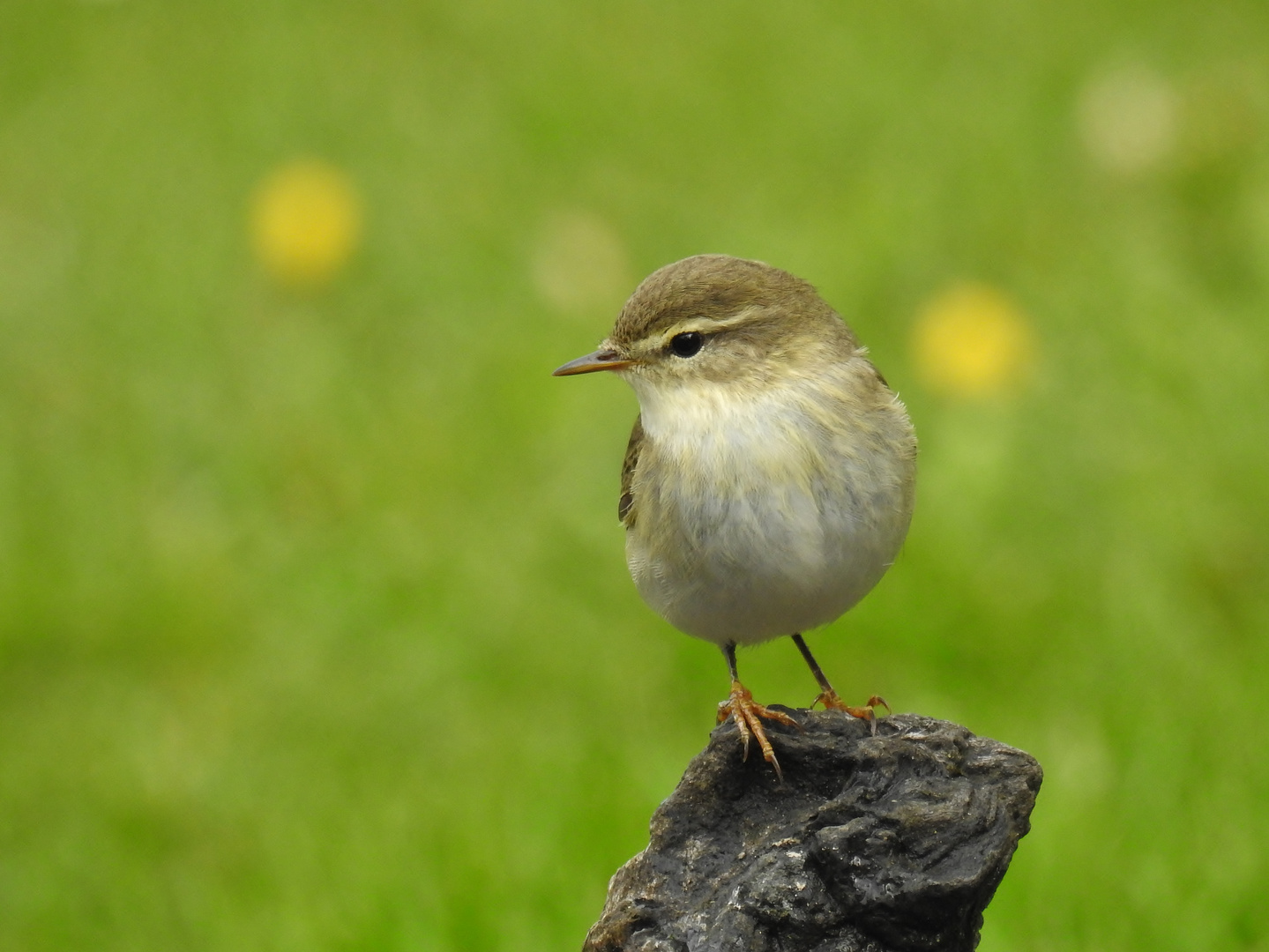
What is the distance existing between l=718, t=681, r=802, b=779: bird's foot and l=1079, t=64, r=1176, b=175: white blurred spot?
6.26 meters

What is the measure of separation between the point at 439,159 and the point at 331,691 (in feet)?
14.1

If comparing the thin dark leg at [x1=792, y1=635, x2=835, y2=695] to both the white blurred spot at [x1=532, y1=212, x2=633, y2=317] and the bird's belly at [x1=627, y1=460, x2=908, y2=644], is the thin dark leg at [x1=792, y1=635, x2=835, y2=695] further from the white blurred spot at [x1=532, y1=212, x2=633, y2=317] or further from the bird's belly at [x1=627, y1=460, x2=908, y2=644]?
the white blurred spot at [x1=532, y1=212, x2=633, y2=317]

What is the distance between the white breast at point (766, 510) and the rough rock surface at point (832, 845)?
1.61ft

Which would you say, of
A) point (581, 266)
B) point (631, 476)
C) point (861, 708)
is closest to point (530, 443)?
point (581, 266)

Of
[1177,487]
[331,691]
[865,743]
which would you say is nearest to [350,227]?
[331,691]

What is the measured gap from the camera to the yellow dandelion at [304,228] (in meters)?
8.77

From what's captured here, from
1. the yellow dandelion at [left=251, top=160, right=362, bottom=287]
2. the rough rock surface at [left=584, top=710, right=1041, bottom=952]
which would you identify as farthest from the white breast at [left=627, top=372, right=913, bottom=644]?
the yellow dandelion at [left=251, top=160, right=362, bottom=287]

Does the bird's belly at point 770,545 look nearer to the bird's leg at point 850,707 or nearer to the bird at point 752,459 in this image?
the bird at point 752,459

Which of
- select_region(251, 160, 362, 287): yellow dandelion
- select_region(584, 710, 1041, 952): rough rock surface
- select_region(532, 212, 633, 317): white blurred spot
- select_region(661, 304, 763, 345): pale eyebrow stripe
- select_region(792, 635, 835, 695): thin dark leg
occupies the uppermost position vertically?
select_region(251, 160, 362, 287): yellow dandelion

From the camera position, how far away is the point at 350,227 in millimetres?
8883

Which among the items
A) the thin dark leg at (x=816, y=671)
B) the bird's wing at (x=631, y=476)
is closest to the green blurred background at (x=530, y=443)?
the thin dark leg at (x=816, y=671)

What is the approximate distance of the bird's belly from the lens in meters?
3.89

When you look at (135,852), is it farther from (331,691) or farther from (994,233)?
(994,233)

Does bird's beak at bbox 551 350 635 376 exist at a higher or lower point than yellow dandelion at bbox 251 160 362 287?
lower
